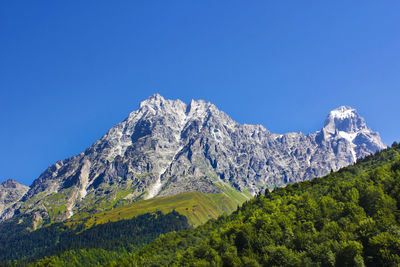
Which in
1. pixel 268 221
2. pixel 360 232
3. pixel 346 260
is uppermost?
pixel 268 221

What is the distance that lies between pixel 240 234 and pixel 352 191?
45807mm

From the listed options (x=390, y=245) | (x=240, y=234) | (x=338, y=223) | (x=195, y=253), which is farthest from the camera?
(x=195, y=253)

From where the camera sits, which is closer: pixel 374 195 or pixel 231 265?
pixel 231 265

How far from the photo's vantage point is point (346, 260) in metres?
74.8

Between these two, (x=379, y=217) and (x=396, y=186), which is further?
(x=396, y=186)

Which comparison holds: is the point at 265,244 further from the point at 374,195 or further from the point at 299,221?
the point at 374,195

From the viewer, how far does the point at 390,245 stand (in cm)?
7288

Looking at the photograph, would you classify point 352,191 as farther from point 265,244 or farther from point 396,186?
point 265,244

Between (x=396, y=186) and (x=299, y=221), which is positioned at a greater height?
(x=396, y=186)

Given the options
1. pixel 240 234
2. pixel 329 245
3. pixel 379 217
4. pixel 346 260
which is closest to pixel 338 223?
Result: pixel 379 217

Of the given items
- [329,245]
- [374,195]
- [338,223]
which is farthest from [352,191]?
[329,245]

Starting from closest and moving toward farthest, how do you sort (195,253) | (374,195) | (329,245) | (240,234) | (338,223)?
(329,245) < (338,223) < (374,195) < (240,234) < (195,253)

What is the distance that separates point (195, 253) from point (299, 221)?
43021 mm

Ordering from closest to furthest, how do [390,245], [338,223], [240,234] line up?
[390,245] → [338,223] → [240,234]
